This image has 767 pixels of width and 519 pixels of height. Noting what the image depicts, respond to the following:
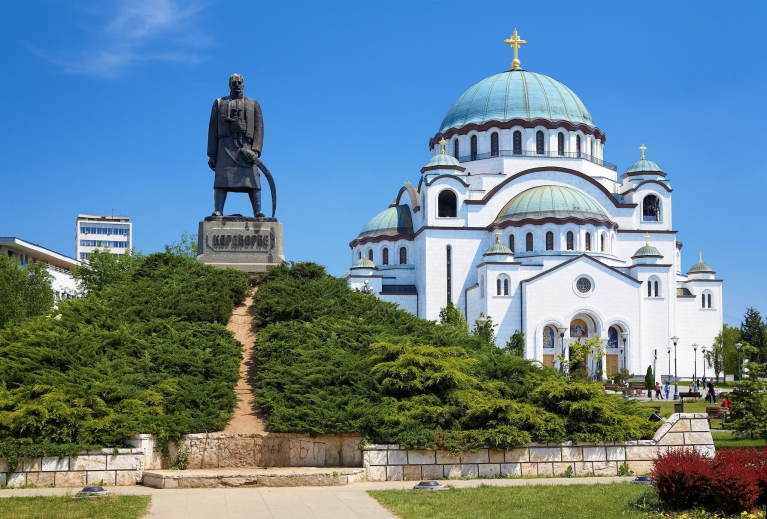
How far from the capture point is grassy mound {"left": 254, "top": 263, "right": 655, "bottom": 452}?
14055 millimetres

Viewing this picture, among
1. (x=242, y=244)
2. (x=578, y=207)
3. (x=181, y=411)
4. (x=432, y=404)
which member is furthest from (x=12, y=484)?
(x=578, y=207)

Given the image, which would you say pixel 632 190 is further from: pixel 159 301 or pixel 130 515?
pixel 130 515

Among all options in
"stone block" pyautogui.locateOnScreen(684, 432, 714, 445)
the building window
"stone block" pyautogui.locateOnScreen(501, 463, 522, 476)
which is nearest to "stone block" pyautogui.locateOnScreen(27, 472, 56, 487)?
"stone block" pyautogui.locateOnScreen(501, 463, 522, 476)

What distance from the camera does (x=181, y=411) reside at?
1446cm

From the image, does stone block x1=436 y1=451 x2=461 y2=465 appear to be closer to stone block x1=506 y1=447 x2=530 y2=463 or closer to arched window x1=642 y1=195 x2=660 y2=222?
stone block x1=506 y1=447 x2=530 y2=463

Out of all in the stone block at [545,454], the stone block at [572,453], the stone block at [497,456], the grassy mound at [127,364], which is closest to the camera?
the grassy mound at [127,364]

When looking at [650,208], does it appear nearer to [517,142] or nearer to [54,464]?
[517,142]

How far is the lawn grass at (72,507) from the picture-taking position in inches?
418

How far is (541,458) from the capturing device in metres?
14.0

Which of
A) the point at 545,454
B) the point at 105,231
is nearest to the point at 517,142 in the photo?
the point at 545,454

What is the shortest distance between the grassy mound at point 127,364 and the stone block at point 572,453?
494cm

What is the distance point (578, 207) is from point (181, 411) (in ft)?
156

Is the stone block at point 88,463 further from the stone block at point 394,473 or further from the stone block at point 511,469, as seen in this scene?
the stone block at point 511,469

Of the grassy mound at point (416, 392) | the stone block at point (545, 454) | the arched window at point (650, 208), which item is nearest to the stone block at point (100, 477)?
the grassy mound at point (416, 392)
